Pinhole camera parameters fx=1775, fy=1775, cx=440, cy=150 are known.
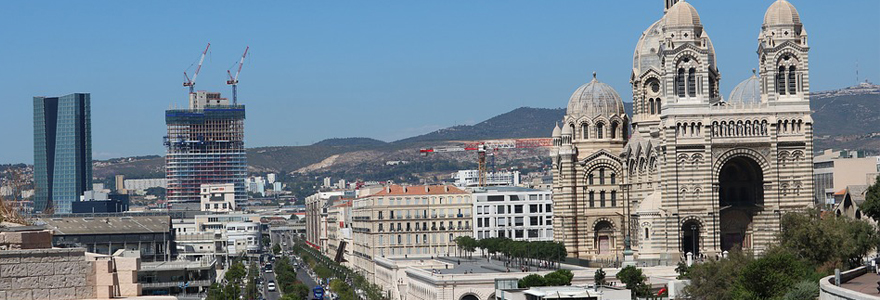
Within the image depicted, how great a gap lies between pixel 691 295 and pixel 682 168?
3850 cm

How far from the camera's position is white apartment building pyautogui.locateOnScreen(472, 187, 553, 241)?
186 m

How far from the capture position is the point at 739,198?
13075cm

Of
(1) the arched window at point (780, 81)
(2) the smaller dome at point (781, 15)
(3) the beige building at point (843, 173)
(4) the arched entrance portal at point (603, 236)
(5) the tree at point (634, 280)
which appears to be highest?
(2) the smaller dome at point (781, 15)

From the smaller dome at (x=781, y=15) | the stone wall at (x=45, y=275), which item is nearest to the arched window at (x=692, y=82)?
the smaller dome at (x=781, y=15)

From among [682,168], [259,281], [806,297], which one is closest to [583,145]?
[682,168]

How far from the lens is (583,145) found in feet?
490

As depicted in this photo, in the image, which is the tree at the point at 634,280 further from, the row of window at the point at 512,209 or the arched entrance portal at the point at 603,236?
the row of window at the point at 512,209

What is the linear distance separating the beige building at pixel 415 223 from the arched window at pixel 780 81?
64.6 m

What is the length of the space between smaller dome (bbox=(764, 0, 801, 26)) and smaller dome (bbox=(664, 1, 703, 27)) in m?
5.26

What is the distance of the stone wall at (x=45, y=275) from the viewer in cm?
2481

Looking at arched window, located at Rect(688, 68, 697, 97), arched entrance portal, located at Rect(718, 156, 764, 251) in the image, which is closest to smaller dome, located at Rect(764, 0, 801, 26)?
arched window, located at Rect(688, 68, 697, 97)

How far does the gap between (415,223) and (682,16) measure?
62808 mm

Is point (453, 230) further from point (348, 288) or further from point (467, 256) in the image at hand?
point (348, 288)

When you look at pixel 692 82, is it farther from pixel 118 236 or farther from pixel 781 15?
pixel 118 236
